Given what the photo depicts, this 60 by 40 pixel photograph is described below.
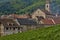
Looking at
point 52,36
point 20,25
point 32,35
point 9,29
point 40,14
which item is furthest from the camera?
point 40,14

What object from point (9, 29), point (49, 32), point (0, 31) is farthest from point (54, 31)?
point (9, 29)

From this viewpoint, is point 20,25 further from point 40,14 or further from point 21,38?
point 21,38

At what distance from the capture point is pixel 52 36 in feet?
39.4

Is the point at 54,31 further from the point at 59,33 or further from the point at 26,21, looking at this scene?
the point at 26,21

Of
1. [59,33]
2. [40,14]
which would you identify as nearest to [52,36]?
[59,33]

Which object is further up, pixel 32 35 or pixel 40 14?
pixel 32 35

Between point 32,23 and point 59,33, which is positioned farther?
point 32,23

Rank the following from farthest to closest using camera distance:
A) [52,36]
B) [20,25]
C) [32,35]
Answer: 1. [20,25]
2. [32,35]
3. [52,36]

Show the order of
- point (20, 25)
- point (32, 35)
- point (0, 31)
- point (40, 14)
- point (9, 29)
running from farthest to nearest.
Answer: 1. point (40, 14)
2. point (20, 25)
3. point (9, 29)
4. point (0, 31)
5. point (32, 35)

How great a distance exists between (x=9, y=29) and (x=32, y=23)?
34.8 ft

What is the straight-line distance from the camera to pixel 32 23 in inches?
2830

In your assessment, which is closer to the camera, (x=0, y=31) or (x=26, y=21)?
(x=0, y=31)

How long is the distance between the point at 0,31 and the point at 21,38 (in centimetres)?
4335

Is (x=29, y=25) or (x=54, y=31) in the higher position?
(x=54, y=31)
